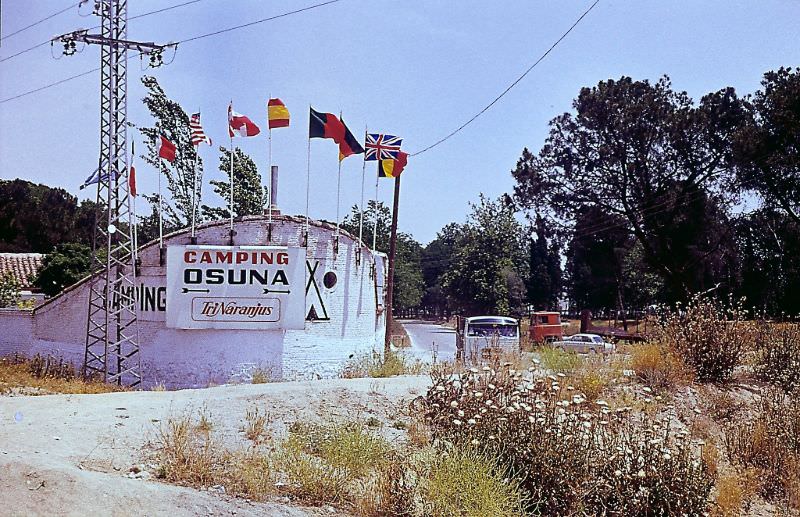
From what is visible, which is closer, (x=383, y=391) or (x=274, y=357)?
(x=383, y=391)

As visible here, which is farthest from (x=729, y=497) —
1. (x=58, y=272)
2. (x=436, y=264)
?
(x=436, y=264)

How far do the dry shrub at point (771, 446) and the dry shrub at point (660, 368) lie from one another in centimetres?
182

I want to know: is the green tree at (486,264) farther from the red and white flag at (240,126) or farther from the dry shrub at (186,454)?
the dry shrub at (186,454)

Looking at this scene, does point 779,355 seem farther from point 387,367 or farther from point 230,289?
point 230,289

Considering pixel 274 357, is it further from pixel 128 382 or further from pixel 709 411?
pixel 709 411

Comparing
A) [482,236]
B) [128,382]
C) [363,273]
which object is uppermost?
[482,236]

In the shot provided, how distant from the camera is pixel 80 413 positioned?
12062 millimetres

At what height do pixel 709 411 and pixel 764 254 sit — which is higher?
pixel 764 254

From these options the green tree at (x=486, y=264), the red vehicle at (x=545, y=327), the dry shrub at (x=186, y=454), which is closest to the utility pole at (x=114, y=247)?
the dry shrub at (x=186, y=454)

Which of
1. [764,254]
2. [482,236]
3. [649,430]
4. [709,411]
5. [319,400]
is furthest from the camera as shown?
[482,236]

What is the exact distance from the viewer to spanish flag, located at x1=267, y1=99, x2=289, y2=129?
23.1m

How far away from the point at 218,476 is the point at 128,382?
1304 cm

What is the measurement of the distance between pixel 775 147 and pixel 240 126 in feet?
83.8

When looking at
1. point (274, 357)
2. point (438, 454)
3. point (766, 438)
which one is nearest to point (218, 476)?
point (438, 454)
